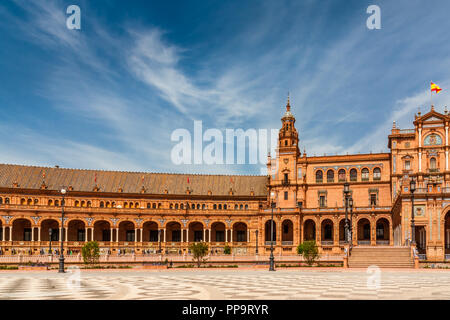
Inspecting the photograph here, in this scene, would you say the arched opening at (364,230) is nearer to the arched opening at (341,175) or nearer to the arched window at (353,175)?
the arched window at (353,175)

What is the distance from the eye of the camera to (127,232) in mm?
87625

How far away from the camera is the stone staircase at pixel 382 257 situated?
40928 millimetres

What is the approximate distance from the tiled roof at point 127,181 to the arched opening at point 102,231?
6.48m

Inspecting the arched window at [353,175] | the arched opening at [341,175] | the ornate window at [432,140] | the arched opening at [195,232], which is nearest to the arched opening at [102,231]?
the arched opening at [195,232]

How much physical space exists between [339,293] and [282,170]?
6947 cm

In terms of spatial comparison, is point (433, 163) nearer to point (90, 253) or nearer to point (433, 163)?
point (433, 163)

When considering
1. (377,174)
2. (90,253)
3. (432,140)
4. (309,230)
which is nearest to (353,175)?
(377,174)

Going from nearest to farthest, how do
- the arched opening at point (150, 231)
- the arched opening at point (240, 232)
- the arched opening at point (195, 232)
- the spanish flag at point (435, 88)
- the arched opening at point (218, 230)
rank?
the spanish flag at point (435, 88) → the arched opening at point (150, 231) → the arched opening at point (240, 232) → the arched opening at point (195, 232) → the arched opening at point (218, 230)

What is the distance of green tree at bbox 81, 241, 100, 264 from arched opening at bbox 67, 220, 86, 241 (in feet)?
138

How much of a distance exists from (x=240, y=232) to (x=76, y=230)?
97.5 ft

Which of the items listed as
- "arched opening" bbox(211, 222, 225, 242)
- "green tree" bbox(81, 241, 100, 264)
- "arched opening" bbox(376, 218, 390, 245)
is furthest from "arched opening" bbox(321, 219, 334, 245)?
"green tree" bbox(81, 241, 100, 264)
